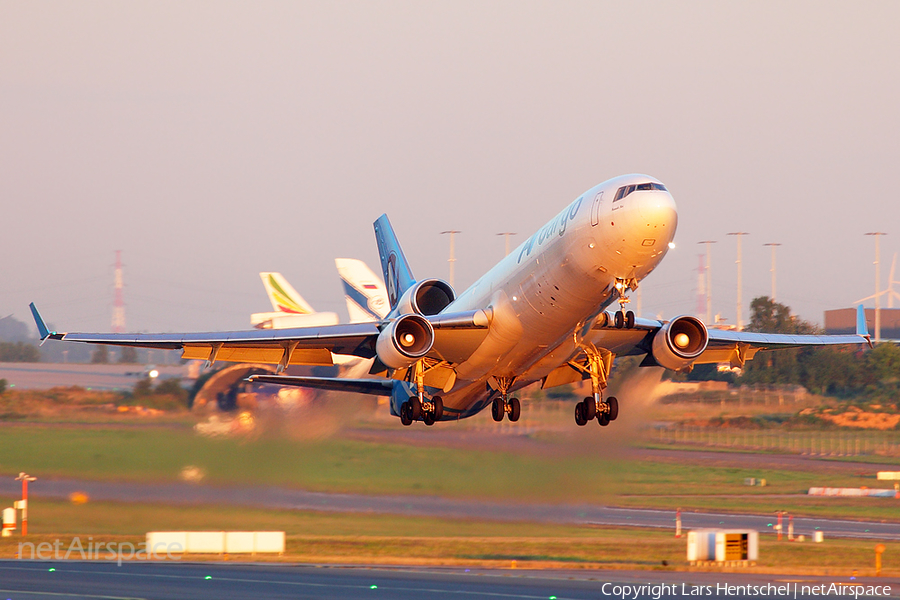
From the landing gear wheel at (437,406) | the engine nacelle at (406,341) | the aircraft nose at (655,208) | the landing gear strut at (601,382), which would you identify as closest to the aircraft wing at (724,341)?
the landing gear strut at (601,382)

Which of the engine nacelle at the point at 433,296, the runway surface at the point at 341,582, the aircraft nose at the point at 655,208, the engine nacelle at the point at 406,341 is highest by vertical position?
the aircraft nose at the point at 655,208

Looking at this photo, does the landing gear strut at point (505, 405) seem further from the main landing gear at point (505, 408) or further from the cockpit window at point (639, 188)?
the cockpit window at point (639, 188)

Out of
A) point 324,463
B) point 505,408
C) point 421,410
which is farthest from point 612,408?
point 324,463

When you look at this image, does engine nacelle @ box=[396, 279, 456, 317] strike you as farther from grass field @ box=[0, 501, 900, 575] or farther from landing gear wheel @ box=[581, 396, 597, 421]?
grass field @ box=[0, 501, 900, 575]

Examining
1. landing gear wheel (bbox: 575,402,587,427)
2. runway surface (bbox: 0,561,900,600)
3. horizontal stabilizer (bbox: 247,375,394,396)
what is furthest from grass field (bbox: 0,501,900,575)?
landing gear wheel (bbox: 575,402,587,427)

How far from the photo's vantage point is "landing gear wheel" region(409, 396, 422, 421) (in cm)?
2453

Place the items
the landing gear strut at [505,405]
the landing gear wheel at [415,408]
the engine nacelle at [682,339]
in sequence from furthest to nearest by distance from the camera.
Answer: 1. the landing gear strut at [505,405]
2. the landing gear wheel at [415,408]
3. the engine nacelle at [682,339]

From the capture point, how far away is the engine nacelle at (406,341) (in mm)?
23125

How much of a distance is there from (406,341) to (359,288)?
34353 mm

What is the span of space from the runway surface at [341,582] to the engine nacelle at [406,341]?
8588 mm

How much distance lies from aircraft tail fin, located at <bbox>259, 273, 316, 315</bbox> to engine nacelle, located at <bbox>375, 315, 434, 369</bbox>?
46373 mm

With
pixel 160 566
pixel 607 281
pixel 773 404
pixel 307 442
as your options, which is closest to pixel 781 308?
pixel 773 404

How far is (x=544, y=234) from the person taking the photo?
2141 centimetres

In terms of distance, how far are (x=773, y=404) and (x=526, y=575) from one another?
2085cm
